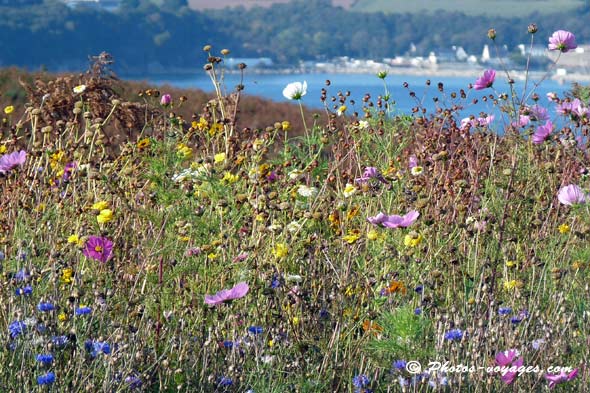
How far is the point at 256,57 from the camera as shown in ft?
307

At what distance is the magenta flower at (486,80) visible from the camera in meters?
3.54

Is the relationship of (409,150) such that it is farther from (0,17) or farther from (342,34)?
(342,34)

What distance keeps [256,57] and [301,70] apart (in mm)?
11693

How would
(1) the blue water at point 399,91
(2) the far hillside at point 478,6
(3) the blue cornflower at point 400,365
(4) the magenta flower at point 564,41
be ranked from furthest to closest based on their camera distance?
(2) the far hillside at point 478,6 < (1) the blue water at point 399,91 < (4) the magenta flower at point 564,41 < (3) the blue cornflower at point 400,365

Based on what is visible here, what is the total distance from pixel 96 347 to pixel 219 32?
95827 mm

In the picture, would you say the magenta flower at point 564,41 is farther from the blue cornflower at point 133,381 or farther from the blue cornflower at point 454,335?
the blue cornflower at point 133,381

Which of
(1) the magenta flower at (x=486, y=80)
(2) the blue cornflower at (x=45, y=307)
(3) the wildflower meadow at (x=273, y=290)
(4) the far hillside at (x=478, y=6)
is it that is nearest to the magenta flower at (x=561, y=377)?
(3) the wildflower meadow at (x=273, y=290)

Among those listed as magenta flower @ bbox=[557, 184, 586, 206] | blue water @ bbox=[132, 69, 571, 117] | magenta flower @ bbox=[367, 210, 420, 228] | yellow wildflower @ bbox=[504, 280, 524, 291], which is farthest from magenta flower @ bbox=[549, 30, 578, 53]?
magenta flower @ bbox=[367, 210, 420, 228]

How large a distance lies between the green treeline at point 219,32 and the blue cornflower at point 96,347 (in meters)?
68.2

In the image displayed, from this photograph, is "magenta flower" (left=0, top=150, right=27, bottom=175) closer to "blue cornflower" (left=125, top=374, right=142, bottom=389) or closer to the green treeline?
"blue cornflower" (left=125, top=374, right=142, bottom=389)

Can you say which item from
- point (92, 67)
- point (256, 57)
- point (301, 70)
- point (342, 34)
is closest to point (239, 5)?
point (342, 34)

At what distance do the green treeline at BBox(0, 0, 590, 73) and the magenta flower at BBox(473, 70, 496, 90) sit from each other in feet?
219

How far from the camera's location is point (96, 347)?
2410 mm

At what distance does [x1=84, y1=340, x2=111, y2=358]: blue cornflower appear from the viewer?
7.82 ft
